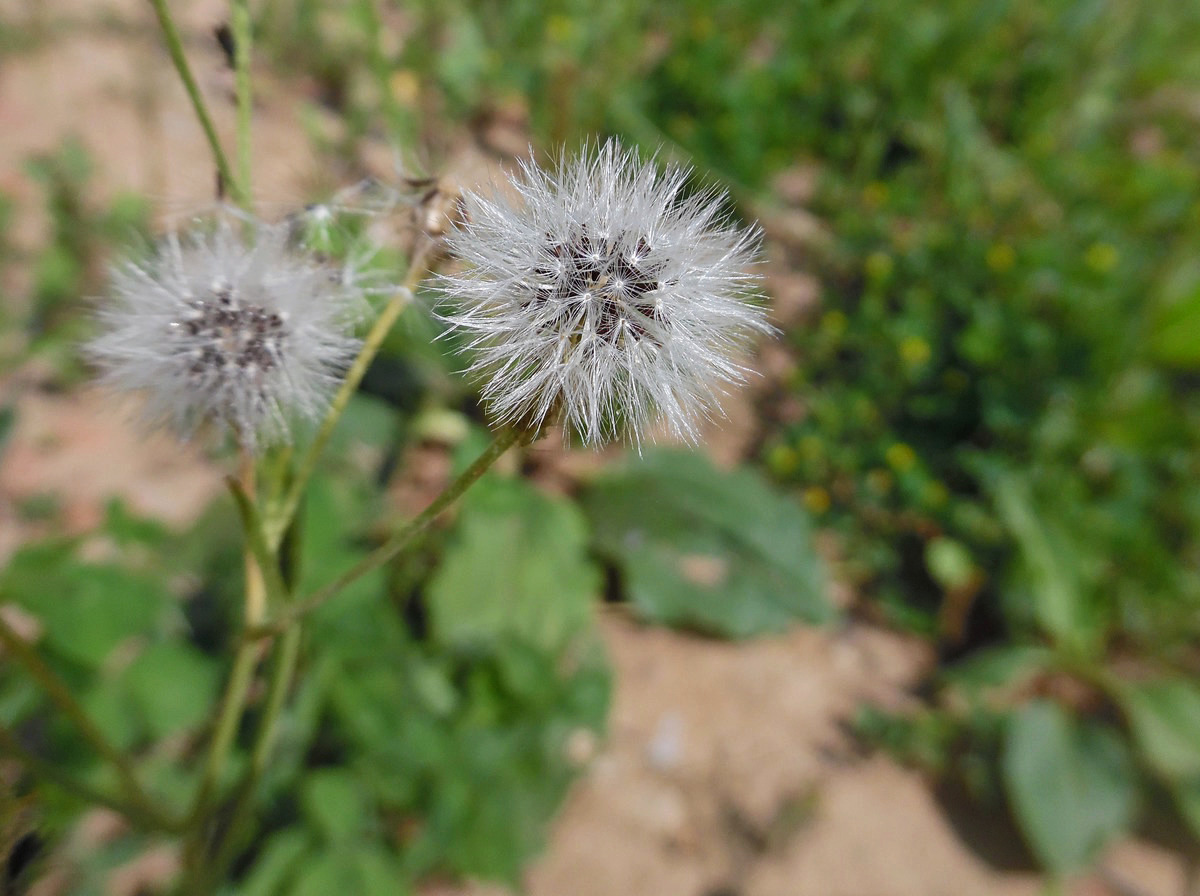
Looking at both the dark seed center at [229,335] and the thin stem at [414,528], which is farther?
the dark seed center at [229,335]

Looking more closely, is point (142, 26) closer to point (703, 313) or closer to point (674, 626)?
point (674, 626)

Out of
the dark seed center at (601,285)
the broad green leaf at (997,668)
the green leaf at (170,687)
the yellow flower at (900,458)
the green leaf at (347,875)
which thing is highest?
the yellow flower at (900,458)

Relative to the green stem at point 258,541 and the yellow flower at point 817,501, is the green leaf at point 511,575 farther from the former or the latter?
the green stem at point 258,541

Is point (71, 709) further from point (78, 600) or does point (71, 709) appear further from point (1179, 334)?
point (1179, 334)

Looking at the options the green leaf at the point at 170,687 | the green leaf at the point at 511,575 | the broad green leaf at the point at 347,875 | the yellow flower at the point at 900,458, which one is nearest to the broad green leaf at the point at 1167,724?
the yellow flower at the point at 900,458

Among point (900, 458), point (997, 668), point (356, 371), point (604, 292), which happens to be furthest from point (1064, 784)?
point (356, 371)

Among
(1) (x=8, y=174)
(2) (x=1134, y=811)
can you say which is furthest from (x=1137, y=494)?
(1) (x=8, y=174)

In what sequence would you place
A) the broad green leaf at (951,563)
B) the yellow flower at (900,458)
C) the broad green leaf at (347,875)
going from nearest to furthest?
1. the broad green leaf at (347,875)
2. the broad green leaf at (951,563)
3. the yellow flower at (900,458)
